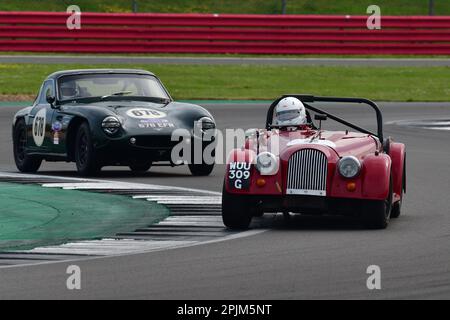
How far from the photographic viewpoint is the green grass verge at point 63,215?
10625mm

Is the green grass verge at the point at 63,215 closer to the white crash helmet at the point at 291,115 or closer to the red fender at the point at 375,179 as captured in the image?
the white crash helmet at the point at 291,115

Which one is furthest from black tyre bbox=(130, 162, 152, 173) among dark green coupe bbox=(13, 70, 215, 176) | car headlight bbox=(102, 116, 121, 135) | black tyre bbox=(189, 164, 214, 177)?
car headlight bbox=(102, 116, 121, 135)

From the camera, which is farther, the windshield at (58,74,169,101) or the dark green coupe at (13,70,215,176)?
the windshield at (58,74,169,101)

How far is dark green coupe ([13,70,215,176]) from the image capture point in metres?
15.2

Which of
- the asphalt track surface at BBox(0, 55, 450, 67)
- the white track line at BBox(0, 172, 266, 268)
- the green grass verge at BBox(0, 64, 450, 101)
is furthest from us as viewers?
the asphalt track surface at BBox(0, 55, 450, 67)

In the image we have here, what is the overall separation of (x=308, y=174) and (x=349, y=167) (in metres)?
0.34

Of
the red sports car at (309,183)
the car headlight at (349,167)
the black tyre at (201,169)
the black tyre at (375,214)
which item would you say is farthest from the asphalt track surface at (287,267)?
the black tyre at (201,169)

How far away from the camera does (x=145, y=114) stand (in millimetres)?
15359

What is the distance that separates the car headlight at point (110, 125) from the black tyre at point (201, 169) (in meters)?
1.06

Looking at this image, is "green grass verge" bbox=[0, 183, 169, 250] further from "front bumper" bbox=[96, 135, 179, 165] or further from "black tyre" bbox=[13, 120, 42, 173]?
"black tyre" bbox=[13, 120, 42, 173]

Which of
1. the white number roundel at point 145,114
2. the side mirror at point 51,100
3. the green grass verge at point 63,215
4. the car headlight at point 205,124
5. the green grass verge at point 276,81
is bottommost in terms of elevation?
the green grass verge at point 276,81

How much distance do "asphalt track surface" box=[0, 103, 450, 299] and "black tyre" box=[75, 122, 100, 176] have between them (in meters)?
4.03

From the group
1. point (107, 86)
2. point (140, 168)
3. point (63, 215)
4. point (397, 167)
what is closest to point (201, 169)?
point (140, 168)

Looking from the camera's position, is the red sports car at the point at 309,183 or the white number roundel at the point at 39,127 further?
the white number roundel at the point at 39,127
